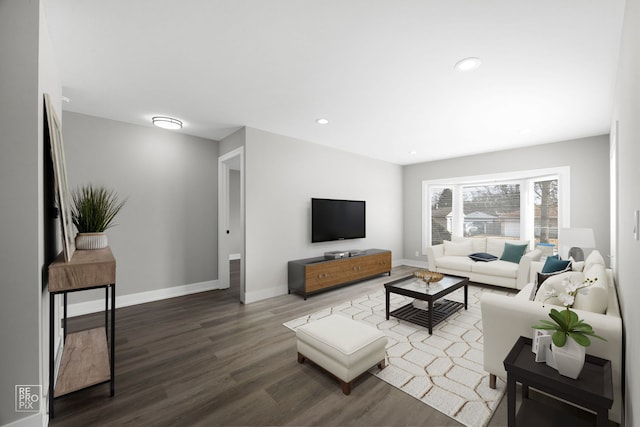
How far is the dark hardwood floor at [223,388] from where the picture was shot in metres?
1.74

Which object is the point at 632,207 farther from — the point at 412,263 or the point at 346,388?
the point at 412,263

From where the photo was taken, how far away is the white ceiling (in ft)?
5.62

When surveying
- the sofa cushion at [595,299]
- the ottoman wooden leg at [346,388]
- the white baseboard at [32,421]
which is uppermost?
the sofa cushion at [595,299]

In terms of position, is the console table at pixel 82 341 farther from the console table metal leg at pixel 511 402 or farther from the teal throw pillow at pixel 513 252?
the teal throw pillow at pixel 513 252

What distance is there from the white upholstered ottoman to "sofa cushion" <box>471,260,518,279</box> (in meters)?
3.29

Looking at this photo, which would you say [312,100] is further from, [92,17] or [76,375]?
[76,375]

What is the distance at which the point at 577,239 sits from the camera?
357 centimetres

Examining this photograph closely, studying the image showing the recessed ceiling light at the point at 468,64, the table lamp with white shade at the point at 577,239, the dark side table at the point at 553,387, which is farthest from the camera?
the table lamp with white shade at the point at 577,239

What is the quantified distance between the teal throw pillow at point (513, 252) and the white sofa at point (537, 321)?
9.17 feet

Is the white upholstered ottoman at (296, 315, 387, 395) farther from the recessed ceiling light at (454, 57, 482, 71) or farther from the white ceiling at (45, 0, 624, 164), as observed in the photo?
the recessed ceiling light at (454, 57, 482, 71)

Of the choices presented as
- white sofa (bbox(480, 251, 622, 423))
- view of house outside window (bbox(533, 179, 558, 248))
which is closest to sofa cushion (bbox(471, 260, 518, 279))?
view of house outside window (bbox(533, 179, 558, 248))

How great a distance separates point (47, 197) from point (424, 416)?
2.95 m

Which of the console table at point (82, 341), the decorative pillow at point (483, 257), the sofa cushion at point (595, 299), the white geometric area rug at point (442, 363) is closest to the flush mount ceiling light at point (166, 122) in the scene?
the console table at point (82, 341)

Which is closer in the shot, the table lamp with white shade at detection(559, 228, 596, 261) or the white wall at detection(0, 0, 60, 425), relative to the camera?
the white wall at detection(0, 0, 60, 425)
